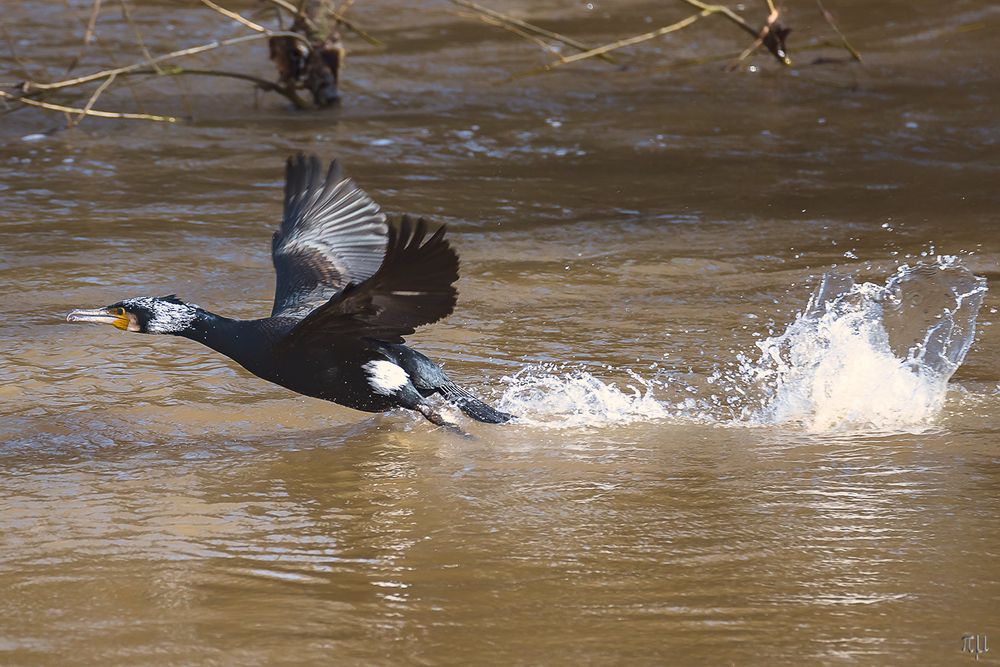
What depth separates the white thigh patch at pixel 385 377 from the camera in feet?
14.4

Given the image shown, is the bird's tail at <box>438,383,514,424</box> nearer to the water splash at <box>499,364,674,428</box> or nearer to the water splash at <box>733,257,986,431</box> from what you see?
the water splash at <box>499,364,674,428</box>

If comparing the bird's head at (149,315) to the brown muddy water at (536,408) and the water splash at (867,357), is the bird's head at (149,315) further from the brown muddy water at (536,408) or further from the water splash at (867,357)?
the water splash at (867,357)

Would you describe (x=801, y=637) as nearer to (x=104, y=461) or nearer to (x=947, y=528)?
(x=947, y=528)

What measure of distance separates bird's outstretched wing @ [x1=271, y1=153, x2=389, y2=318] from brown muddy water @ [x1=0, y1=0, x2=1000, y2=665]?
0.49 meters

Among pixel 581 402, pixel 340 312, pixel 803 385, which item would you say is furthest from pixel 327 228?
pixel 803 385

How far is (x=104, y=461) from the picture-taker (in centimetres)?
416

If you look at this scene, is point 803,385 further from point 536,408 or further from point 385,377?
point 385,377

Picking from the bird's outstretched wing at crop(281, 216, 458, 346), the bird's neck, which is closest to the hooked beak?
the bird's neck

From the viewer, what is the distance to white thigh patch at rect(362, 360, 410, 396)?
4375mm

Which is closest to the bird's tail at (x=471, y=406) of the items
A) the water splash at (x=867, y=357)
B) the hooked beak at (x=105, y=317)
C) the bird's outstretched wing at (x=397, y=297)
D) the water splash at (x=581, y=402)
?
the water splash at (x=581, y=402)

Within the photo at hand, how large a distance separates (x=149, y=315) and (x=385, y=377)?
2.69ft

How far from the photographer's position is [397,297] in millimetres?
3947

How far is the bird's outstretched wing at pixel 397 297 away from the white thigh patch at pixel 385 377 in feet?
0.62

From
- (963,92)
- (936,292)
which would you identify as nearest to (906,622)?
(936,292)
